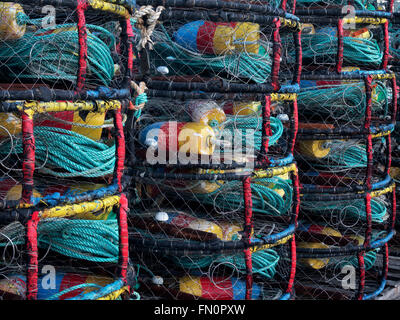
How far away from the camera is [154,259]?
3861mm

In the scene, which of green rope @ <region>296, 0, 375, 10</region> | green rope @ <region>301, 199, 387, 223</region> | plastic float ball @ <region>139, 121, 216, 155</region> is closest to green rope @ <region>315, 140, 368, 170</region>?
green rope @ <region>301, 199, 387, 223</region>

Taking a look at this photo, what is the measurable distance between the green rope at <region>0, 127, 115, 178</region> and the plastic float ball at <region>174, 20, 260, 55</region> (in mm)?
1165

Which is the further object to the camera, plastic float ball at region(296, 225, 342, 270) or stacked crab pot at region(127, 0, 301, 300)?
plastic float ball at region(296, 225, 342, 270)

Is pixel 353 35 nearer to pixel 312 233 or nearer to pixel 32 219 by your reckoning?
pixel 312 233

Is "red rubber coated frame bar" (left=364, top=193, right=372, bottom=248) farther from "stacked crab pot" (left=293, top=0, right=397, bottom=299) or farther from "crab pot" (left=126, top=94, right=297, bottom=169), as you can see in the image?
"crab pot" (left=126, top=94, right=297, bottom=169)

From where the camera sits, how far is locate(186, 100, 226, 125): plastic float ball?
3512mm

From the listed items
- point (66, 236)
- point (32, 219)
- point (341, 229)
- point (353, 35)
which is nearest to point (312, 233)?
point (341, 229)

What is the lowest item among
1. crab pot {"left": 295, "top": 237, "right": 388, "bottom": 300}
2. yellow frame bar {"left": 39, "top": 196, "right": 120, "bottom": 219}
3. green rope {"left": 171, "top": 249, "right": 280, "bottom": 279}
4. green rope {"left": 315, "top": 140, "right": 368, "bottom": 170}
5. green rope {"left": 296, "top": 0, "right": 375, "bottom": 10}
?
crab pot {"left": 295, "top": 237, "right": 388, "bottom": 300}

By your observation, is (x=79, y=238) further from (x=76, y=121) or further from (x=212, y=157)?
(x=212, y=157)

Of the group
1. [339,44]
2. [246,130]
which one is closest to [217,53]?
[246,130]

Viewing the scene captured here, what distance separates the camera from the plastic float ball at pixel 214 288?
352 cm

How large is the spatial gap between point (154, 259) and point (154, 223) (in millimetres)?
458

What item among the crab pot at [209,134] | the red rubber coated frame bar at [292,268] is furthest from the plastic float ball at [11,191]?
the red rubber coated frame bar at [292,268]

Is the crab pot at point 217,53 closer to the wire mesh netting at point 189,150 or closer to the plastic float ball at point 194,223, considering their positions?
the wire mesh netting at point 189,150
